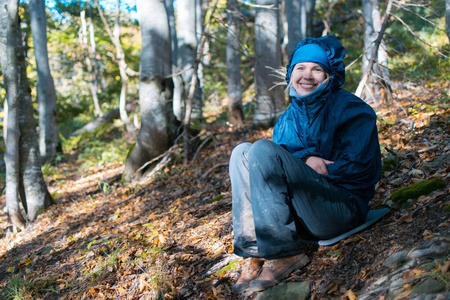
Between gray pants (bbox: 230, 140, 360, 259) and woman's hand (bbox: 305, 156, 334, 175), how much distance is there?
0.44 ft

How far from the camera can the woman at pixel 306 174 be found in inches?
96.2

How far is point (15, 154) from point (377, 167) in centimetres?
556

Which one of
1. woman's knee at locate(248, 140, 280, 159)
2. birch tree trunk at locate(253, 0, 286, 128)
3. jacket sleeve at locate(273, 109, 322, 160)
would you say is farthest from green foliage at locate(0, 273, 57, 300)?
birch tree trunk at locate(253, 0, 286, 128)

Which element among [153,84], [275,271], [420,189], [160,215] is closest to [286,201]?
[275,271]

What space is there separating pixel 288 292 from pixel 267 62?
230 inches

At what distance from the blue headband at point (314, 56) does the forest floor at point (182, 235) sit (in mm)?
1321

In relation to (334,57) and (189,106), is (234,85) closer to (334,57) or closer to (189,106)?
(189,106)

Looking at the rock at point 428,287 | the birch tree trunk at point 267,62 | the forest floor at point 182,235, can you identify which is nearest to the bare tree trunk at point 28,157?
the forest floor at point 182,235

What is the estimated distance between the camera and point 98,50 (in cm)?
1859

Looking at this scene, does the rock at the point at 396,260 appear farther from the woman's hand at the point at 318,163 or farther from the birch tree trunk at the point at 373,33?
the birch tree trunk at the point at 373,33

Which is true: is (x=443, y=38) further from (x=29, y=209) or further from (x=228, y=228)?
(x=29, y=209)

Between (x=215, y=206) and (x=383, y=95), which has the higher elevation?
(x=383, y=95)

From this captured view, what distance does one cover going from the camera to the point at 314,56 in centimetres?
271

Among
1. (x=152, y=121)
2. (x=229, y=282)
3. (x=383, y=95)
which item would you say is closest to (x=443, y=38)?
(x=383, y=95)
